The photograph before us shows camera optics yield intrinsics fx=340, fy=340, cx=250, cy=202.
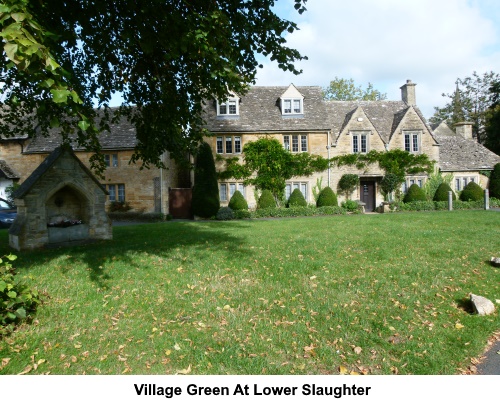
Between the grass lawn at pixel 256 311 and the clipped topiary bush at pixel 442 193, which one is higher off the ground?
the clipped topiary bush at pixel 442 193

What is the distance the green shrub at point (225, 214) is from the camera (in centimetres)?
2481

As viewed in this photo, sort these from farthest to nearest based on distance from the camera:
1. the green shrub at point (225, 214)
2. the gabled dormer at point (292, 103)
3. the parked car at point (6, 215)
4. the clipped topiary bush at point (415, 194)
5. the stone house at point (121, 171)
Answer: the gabled dormer at point (292, 103)
the clipped topiary bush at point (415, 194)
the stone house at point (121, 171)
the green shrub at point (225, 214)
the parked car at point (6, 215)

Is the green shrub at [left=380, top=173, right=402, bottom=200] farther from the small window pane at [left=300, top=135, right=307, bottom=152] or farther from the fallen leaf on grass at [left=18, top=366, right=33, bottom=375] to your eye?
the fallen leaf on grass at [left=18, top=366, right=33, bottom=375]

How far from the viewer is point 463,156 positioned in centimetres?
3288

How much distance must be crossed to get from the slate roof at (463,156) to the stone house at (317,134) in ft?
0.31

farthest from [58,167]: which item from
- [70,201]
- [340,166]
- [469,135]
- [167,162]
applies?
[469,135]

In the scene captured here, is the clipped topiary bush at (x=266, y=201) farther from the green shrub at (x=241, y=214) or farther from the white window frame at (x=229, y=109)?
the white window frame at (x=229, y=109)

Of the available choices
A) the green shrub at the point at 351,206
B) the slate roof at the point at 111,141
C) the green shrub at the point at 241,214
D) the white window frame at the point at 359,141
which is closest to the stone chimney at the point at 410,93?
the white window frame at the point at 359,141

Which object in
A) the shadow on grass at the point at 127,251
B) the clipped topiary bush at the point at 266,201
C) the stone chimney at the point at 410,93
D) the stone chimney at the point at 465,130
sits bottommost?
the shadow on grass at the point at 127,251

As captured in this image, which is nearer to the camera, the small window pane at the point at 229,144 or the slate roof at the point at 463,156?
the small window pane at the point at 229,144

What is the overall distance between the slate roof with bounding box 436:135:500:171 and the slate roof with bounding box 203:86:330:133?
12.7 metres

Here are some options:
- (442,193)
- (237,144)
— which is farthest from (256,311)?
(442,193)

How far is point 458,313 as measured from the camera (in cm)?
582

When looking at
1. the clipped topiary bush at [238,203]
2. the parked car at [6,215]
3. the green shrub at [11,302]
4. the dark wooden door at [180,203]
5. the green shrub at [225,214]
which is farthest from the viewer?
the dark wooden door at [180,203]
